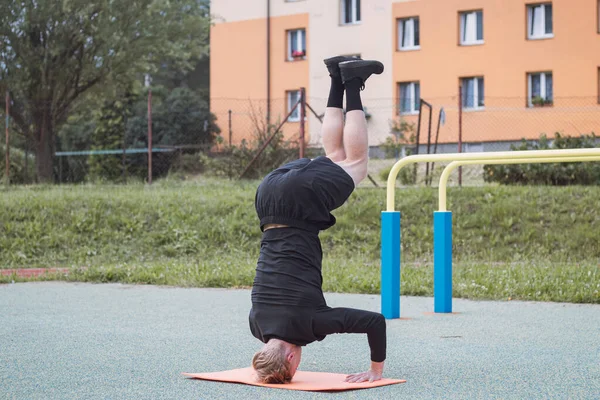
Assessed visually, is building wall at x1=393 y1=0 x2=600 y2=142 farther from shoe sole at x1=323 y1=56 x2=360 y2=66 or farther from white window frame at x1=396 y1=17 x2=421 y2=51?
shoe sole at x1=323 y1=56 x2=360 y2=66

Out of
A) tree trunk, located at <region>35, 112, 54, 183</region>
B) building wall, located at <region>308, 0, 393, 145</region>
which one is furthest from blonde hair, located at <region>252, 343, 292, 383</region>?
building wall, located at <region>308, 0, 393, 145</region>

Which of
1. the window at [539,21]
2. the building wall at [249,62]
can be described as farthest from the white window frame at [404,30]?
the window at [539,21]

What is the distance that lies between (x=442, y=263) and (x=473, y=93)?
2403 centimetres

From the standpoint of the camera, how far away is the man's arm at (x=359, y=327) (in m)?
4.20

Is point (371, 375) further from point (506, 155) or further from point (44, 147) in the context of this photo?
point (44, 147)

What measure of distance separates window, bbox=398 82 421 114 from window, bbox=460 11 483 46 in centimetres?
223

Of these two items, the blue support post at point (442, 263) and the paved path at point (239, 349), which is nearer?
the paved path at point (239, 349)

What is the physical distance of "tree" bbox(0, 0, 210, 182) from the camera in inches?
806

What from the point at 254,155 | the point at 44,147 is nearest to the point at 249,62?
the point at 44,147

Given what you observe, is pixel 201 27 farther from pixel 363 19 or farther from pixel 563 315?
pixel 563 315

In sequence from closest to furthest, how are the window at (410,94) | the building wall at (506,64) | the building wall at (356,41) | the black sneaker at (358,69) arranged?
the black sneaker at (358,69)
the building wall at (506,64)
the window at (410,94)
the building wall at (356,41)

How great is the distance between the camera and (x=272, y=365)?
4.12m

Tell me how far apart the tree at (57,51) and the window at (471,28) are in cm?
1230

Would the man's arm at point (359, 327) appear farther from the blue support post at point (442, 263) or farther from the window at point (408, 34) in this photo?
the window at point (408, 34)
